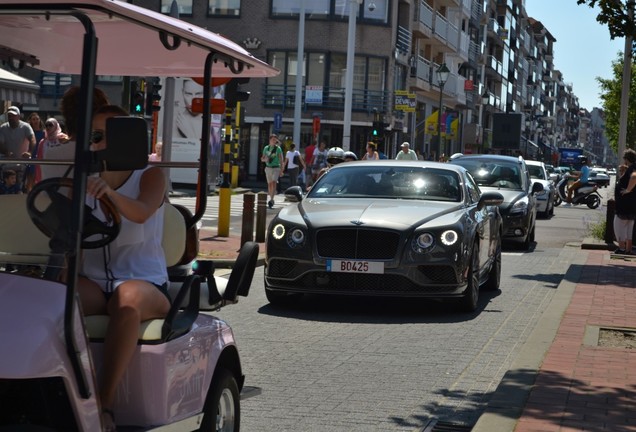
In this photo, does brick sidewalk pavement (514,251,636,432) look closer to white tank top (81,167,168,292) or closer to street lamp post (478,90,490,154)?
white tank top (81,167,168,292)

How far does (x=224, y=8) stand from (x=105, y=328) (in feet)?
177

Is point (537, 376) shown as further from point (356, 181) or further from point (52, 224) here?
point (356, 181)

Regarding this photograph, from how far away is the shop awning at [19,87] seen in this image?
5.55 m

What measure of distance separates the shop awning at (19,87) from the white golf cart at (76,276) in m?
0.13

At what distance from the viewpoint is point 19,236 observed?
4.57m

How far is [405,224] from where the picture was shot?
38.0 feet

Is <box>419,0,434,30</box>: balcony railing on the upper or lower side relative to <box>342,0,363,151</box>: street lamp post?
upper

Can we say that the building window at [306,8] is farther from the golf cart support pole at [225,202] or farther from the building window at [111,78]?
the building window at [111,78]

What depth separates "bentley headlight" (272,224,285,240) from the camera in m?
11.9

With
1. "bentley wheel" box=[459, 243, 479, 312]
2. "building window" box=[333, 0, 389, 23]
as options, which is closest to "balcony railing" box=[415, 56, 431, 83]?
"building window" box=[333, 0, 389, 23]

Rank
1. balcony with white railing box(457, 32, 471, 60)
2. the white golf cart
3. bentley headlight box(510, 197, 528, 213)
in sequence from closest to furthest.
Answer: the white golf cart
bentley headlight box(510, 197, 528, 213)
balcony with white railing box(457, 32, 471, 60)

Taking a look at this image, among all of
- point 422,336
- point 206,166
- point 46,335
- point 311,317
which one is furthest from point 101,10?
point 311,317

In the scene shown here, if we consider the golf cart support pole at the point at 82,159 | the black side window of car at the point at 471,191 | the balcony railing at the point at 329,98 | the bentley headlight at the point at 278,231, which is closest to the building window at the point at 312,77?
the balcony railing at the point at 329,98

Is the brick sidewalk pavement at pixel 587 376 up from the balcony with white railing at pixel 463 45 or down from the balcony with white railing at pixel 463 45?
down
